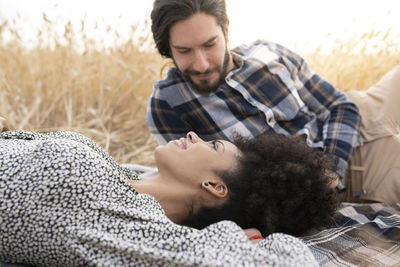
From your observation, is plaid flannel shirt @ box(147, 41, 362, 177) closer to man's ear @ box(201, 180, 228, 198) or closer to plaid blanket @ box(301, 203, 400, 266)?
plaid blanket @ box(301, 203, 400, 266)

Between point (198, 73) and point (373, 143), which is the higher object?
point (198, 73)

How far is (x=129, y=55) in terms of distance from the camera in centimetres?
361

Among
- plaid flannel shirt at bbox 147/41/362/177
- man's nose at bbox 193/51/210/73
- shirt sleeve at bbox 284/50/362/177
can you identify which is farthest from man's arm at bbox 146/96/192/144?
shirt sleeve at bbox 284/50/362/177

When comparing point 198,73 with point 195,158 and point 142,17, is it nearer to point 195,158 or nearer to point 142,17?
point 195,158

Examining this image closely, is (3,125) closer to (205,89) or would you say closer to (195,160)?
(195,160)

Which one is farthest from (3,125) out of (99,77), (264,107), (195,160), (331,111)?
(331,111)

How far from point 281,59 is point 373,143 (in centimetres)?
91

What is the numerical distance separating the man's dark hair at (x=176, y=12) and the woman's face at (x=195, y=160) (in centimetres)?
106

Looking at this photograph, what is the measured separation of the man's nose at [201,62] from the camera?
7.96ft

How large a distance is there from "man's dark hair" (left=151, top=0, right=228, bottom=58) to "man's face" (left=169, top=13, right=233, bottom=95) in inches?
1.4

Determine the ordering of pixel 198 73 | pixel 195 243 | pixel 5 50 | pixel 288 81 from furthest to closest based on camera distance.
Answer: pixel 5 50
pixel 288 81
pixel 198 73
pixel 195 243

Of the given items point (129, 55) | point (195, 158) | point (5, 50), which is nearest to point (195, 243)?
point (195, 158)

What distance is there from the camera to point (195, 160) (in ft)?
5.57

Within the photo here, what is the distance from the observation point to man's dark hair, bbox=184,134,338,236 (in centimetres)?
163
